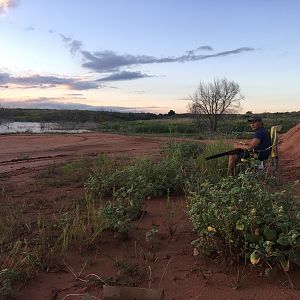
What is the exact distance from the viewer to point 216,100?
1713 inches

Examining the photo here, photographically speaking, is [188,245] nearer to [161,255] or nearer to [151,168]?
[161,255]

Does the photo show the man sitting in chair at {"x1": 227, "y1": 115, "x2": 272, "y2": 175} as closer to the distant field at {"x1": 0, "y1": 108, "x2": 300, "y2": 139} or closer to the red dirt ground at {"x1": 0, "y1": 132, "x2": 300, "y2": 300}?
the red dirt ground at {"x1": 0, "y1": 132, "x2": 300, "y2": 300}

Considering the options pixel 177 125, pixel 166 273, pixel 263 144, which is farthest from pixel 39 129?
pixel 166 273

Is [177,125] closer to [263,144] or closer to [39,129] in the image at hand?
[39,129]

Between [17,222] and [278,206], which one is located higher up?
[278,206]

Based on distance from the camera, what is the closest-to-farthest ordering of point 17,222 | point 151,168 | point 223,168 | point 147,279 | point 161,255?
point 147,279, point 161,255, point 17,222, point 151,168, point 223,168

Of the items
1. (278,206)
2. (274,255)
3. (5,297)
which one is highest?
(278,206)

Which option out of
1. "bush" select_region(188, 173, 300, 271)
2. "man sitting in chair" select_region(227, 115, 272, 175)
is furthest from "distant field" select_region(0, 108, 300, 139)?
"bush" select_region(188, 173, 300, 271)

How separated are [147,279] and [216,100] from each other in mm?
40328

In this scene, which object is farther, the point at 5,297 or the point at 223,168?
the point at 223,168

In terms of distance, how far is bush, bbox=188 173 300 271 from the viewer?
3.86 meters

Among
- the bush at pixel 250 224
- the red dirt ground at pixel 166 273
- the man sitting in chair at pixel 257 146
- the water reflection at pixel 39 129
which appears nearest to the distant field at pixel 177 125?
the water reflection at pixel 39 129

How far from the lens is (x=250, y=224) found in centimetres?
406

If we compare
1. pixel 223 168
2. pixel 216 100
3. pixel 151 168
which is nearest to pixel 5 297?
pixel 151 168
